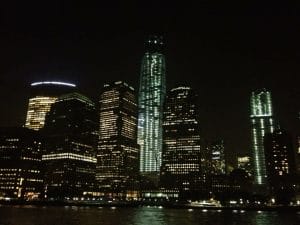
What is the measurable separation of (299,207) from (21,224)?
153 meters

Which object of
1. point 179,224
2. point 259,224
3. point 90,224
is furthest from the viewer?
point 259,224

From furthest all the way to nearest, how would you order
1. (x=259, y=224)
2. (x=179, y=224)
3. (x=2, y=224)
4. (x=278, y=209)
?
(x=278, y=209) → (x=259, y=224) → (x=179, y=224) → (x=2, y=224)

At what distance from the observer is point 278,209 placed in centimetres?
18962

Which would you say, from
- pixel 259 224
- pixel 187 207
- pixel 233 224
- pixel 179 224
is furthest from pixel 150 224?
pixel 187 207

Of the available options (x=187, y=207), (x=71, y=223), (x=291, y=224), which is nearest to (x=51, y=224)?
(x=71, y=223)

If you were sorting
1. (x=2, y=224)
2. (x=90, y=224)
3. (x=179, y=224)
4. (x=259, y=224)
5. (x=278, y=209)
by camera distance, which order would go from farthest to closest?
(x=278, y=209) < (x=259, y=224) < (x=179, y=224) < (x=90, y=224) < (x=2, y=224)

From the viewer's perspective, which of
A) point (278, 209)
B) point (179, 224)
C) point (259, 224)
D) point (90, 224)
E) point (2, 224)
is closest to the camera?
point (2, 224)

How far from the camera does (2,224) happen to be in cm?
7612

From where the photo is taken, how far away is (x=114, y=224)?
3393 inches

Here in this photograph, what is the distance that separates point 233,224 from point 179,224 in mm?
13819

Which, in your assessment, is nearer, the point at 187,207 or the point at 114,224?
the point at 114,224

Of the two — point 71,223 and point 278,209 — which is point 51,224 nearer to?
point 71,223

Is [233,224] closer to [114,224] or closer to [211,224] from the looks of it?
[211,224]

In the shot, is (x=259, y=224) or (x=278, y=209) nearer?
(x=259, y=224)
